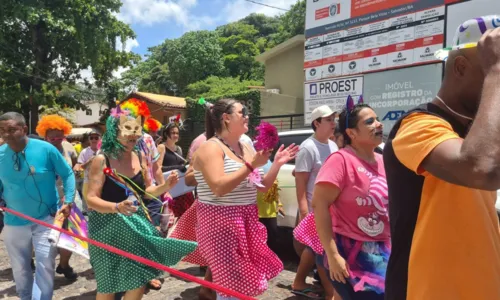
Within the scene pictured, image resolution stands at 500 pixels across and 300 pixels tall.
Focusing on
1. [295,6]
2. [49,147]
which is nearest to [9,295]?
[49,147]

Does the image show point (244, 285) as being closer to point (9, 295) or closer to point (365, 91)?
point (9, 295)

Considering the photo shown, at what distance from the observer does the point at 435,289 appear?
1.41m

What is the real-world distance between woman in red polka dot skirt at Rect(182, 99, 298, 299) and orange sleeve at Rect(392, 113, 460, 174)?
57.8 inches

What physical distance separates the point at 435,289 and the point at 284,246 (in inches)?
187

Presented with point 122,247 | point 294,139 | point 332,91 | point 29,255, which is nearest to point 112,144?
point 122,247

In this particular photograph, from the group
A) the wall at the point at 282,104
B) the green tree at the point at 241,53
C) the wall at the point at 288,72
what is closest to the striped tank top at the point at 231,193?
the wall at the point at 282,104

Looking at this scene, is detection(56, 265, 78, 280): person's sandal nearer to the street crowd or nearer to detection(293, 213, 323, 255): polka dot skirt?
the street crowd

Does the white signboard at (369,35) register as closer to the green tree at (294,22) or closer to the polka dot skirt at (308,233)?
the polka dot skirt at (308,233)

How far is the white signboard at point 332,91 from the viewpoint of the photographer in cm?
1086

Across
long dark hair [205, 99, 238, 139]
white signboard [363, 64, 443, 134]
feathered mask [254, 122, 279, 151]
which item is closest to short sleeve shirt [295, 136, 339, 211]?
long dark hair [205, 99, 238, 139]

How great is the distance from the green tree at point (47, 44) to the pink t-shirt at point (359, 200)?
20.0 metres

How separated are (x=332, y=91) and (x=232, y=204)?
8.77 m

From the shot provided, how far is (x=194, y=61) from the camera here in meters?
44.8

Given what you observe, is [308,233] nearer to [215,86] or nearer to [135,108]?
[135,108]
